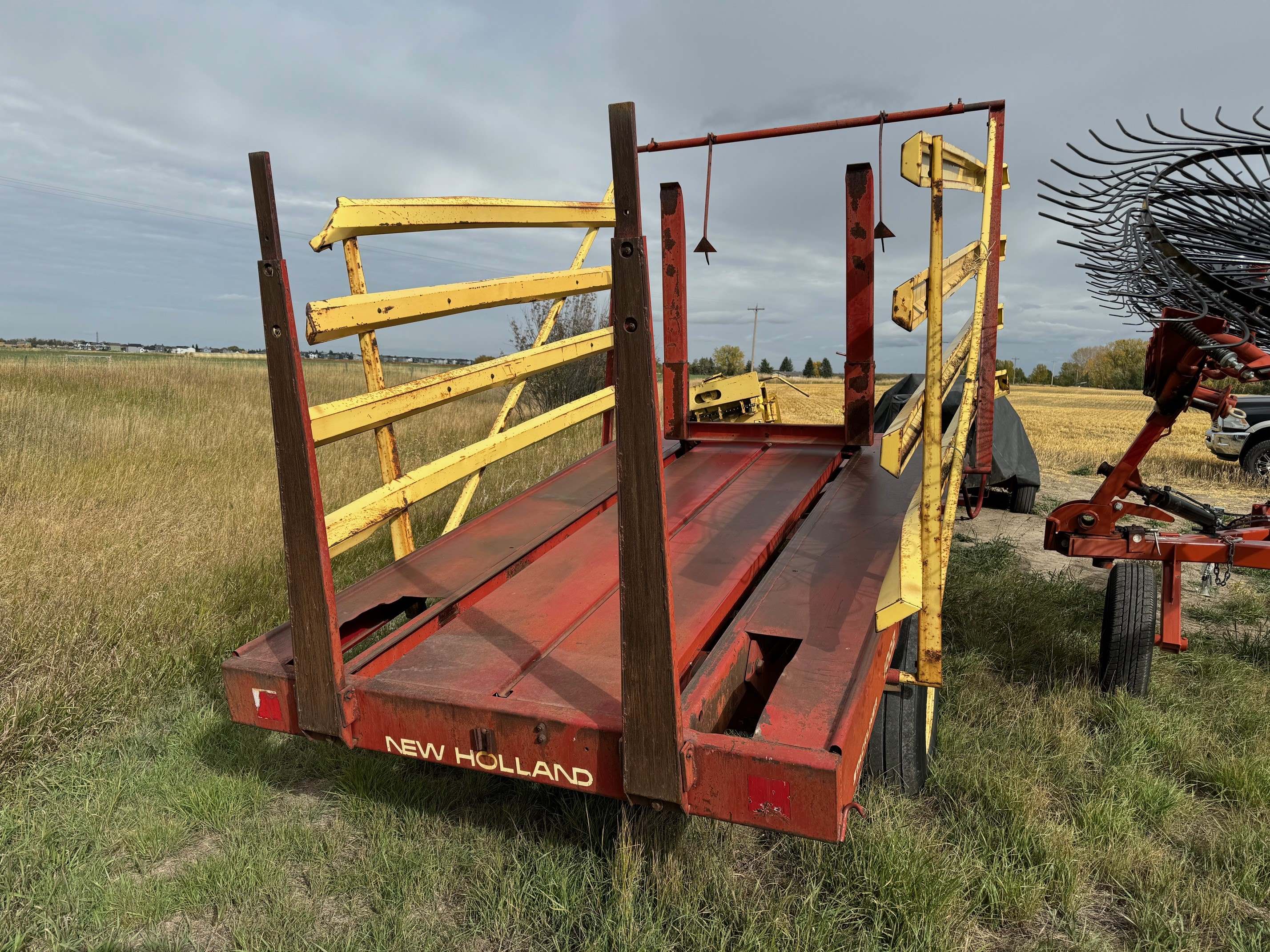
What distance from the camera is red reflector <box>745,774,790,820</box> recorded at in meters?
1.73

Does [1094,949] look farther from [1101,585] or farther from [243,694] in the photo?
[1101,585]

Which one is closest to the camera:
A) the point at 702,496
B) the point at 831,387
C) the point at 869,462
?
the point at 702,496

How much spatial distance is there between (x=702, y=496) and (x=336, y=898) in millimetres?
2205

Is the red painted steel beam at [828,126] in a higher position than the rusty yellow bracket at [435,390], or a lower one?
higher

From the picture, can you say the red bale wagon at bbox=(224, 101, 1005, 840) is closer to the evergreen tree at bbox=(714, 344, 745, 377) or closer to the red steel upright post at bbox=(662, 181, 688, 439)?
the red steel upright post at bbox=(662, 181, 688, 439)

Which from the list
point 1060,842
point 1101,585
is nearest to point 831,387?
point 1101,585

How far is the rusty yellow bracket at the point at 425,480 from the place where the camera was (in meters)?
2.80

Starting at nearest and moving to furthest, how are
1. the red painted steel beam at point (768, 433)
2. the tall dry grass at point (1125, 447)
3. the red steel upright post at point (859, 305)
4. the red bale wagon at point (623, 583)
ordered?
the red bale wagon at point (623, 583), the red steel upright post at point (859, 305), the red painted steel beam at point (768, 433), the tall dry grass at point (1125, 447)

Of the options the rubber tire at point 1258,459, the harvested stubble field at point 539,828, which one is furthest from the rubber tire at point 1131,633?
the rubber tire at point 1258,459

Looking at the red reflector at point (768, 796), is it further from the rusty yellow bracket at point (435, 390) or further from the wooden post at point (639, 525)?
the rusty yellow bracket at point (435, 390)

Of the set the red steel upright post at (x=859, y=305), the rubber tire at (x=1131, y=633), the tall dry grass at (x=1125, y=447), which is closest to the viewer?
the rubber tire at (x=1131, y=633)

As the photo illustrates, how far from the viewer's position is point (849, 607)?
250 cm

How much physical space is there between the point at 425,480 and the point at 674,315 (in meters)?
2.30

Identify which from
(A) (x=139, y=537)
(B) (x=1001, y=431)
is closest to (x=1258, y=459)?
(B) (x=1001, y=431)
